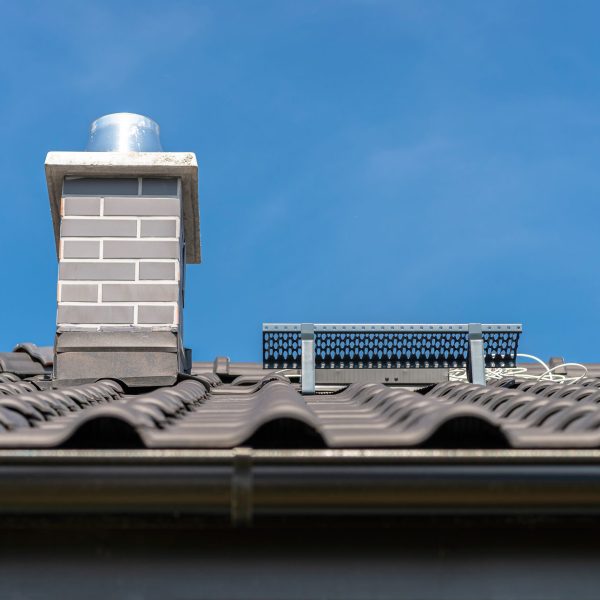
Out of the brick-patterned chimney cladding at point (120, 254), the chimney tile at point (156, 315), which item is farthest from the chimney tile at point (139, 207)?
the chimney tile at point (156, 315)

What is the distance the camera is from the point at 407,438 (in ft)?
6.73

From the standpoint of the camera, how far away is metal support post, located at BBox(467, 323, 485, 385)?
4953mm

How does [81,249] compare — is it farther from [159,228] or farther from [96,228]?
[159,228]

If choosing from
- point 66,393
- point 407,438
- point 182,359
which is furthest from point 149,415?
point 182,359

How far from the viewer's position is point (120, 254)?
4.98 metres

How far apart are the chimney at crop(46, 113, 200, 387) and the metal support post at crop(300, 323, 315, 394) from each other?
31.8 inches

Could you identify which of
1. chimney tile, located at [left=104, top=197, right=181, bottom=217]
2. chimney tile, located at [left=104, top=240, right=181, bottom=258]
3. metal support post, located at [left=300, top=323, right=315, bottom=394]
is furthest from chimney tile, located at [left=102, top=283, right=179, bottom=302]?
metal support post, located at [left=300, top=323, right=315, bottom=394]

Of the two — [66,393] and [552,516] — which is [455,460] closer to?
[552,516]

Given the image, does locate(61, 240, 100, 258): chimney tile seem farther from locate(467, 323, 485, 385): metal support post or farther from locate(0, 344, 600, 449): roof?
locate(467, 323, 485, 385): metal support post

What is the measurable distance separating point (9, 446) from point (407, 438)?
1045mm

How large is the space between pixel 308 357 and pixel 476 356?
1092mm

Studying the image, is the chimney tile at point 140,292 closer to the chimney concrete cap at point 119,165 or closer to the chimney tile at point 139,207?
the chimney tile at point 139,207

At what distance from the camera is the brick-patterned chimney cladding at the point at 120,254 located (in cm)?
487

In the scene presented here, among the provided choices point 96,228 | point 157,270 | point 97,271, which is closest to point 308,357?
point 157,270
